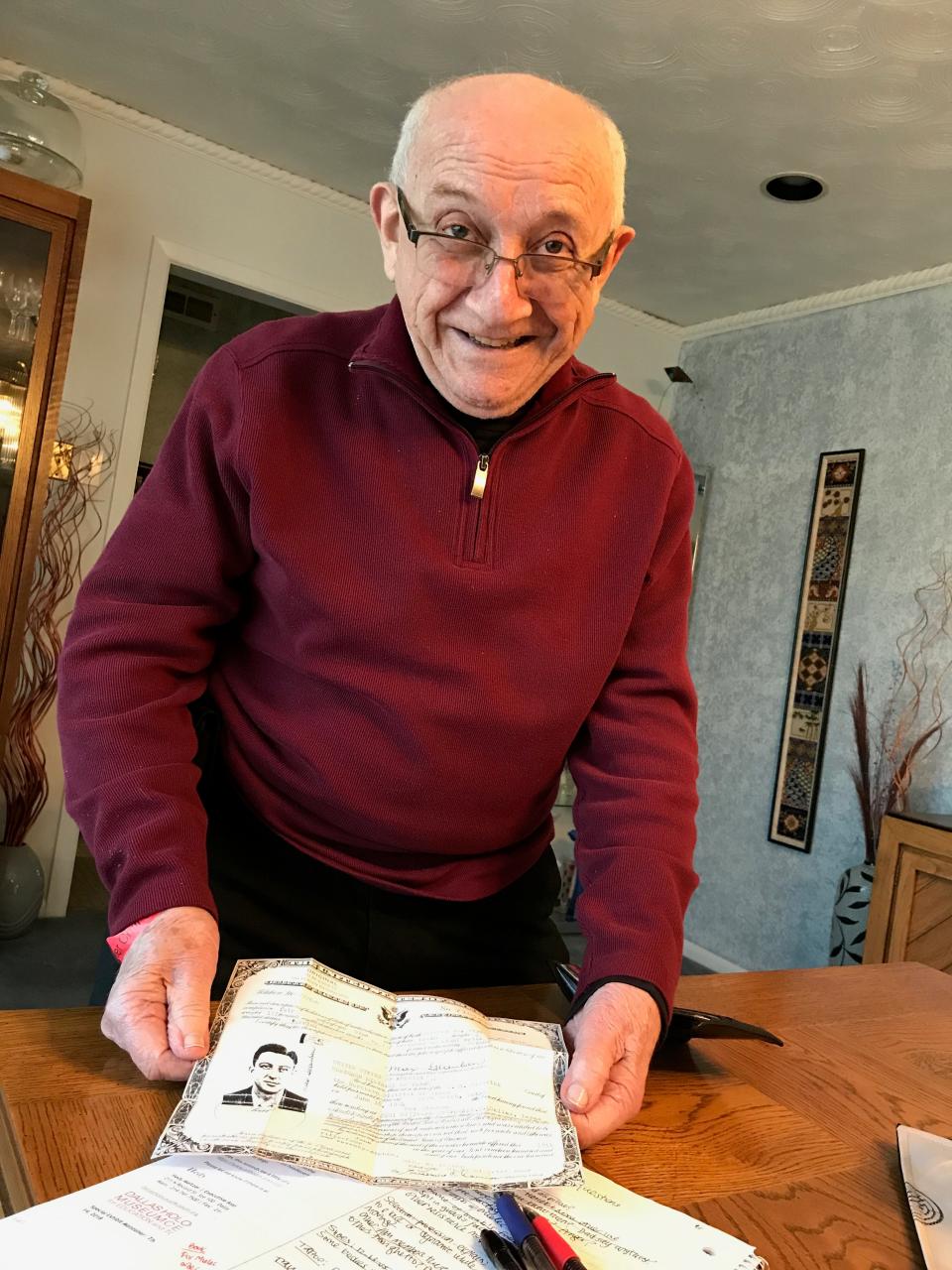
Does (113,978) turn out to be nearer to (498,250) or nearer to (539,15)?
(498,250)

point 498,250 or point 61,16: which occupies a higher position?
point 61,16

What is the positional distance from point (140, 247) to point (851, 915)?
10.7 feet

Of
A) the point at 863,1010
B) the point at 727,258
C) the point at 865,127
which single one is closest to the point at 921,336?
the point at 727,258

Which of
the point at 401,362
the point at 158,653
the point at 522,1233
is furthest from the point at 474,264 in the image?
the point at 522,1233

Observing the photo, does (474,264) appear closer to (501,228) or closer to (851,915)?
(501,228)

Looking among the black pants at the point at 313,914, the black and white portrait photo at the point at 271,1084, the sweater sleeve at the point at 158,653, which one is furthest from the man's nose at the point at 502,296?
the black and white portrait photo at the point at 271,1084

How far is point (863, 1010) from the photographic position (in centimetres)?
105

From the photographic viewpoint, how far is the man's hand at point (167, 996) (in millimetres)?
667

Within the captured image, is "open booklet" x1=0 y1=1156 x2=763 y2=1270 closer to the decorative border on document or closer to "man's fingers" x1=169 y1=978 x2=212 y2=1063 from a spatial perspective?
"man's fingers" x1=169 y1=978 x2=212 y2=1063

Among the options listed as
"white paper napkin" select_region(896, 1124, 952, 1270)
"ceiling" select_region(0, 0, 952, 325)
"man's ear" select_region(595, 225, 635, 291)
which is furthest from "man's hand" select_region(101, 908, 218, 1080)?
"ceiling" select_region(0, 0, 952, 325)

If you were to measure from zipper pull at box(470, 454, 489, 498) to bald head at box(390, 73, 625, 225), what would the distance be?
0.25 metres

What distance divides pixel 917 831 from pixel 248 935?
2.47m

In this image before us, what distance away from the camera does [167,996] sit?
72 centimetres

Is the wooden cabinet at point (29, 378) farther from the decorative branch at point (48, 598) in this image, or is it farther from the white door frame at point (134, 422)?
the white door frame at point (134, 422)
